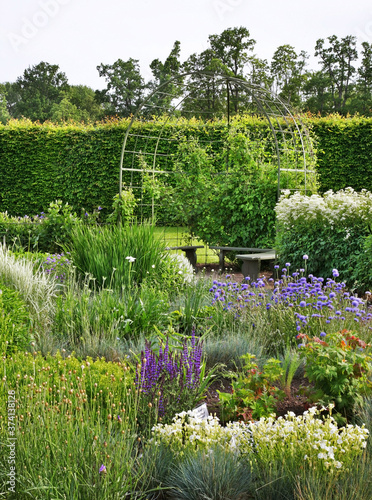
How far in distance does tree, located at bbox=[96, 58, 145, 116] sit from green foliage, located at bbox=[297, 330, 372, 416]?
87.6ft

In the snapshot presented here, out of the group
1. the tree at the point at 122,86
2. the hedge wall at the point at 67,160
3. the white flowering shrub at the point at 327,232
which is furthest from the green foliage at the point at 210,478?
the tree at the point at 122,86

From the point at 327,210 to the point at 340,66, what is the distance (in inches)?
960

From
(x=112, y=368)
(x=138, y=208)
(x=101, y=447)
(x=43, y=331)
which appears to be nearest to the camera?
(x=101, y=447)

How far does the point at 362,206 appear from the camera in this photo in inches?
245

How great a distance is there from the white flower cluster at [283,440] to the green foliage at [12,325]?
56.7 inches

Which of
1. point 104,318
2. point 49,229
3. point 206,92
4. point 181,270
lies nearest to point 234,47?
point 206,92

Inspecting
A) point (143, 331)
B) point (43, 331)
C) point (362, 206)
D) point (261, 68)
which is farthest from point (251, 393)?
point (261, 68)

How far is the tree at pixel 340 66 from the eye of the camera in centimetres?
2689

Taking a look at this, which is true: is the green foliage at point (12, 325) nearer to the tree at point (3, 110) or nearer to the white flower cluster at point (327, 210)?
the white flower cluster at point (327, 210)

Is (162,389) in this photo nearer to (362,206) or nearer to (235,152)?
(362,206)

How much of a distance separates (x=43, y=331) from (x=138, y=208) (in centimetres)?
937

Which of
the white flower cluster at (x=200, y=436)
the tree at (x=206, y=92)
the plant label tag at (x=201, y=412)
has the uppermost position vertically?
the tree at (x=206, y=92)

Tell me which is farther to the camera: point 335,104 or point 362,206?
point 335,104

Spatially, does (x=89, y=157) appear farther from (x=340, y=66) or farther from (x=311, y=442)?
(x=340, y=66)
